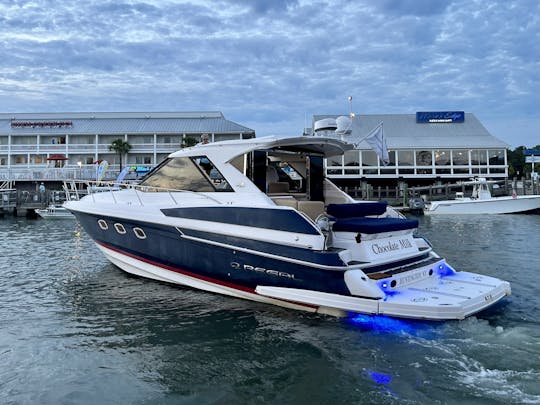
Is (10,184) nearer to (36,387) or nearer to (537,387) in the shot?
(36,387)

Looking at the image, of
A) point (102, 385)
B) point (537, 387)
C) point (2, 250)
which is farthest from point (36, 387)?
point (2, 250)

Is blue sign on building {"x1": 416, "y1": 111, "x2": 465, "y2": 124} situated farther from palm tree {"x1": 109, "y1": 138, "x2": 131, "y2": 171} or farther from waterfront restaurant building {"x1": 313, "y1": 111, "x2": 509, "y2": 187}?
palm tree {"x1": 109, "y1": 138, "x2": 131, "y2": 171}

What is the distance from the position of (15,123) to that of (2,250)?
45.3 m

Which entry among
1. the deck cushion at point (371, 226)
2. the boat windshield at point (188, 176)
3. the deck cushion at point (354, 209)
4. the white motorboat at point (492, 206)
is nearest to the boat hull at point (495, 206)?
the white motorboat at point (492, 206)

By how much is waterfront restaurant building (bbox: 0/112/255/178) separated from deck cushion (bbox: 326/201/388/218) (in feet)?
135

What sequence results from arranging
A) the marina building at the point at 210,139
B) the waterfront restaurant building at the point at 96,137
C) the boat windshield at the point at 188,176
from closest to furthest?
the boat windshield at the point at 188,176
the marina building at the point at 210,139
the waterfront restaurant building at the point at 96,137

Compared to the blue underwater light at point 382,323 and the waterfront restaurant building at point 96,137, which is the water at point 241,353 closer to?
the blue underwater light at point 382,323

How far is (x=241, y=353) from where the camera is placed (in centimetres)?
475

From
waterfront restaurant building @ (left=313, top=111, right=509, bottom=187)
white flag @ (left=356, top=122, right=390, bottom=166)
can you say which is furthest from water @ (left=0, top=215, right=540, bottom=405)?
waterfront restaurant building @ (left=313, top=111, right=509, bottom=187)

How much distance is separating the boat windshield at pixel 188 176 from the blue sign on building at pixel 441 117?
141ft

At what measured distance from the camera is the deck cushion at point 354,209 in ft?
23.0

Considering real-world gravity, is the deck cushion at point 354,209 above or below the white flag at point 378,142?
below

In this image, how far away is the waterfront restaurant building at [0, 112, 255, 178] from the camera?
48500mm

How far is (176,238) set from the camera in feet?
23.0
